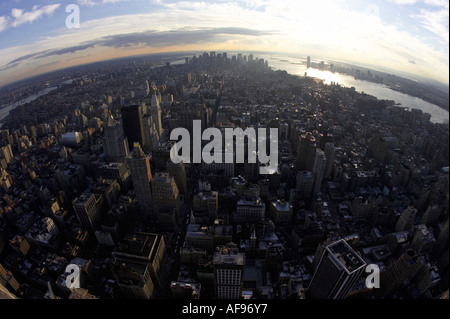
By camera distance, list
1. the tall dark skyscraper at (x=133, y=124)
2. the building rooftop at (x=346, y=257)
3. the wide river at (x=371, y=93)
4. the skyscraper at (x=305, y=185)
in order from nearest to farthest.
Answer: the building rooftop at (x=346, y=257)
the skyscraper at (x=305, y=185)
the wide river at (x=371, y=93)
the tall dark skyscraper at (x=133, y=124)

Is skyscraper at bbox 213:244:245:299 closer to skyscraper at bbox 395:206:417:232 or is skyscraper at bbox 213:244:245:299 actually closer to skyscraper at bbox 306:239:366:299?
skyscraper at bbox 306:239:366:299

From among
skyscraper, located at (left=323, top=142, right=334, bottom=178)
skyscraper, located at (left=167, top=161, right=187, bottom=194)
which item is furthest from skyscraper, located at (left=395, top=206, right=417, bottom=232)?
skyscraper, located at (left=167, top=161, right=187, bottom=194)

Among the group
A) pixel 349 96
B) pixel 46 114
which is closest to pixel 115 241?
pixel 46 114

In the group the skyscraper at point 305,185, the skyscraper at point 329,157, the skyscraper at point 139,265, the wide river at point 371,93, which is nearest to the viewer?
the skyscraper at point 139,265

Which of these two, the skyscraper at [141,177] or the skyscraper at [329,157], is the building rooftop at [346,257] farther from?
the skyscraper at [329,157]

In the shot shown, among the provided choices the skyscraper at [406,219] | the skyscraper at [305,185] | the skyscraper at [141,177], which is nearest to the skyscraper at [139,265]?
the skyscraper at [141,177]

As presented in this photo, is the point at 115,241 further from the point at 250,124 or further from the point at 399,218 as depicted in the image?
the point at 250,124
